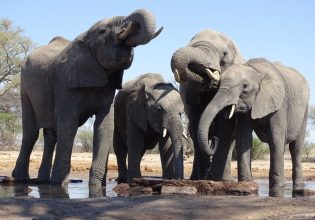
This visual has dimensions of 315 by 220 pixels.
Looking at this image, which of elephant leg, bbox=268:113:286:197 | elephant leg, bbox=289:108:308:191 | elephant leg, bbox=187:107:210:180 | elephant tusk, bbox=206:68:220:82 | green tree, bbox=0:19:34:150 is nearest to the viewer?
elephant tusk, bbox=206:68:220:82

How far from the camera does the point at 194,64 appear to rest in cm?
874

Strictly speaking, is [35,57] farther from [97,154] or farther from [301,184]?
[301,184]

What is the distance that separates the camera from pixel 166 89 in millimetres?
9156

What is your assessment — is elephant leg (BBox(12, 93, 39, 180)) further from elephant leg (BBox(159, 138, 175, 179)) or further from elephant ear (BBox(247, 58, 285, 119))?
elephant ear (BBox(247, 58, 285, 119))

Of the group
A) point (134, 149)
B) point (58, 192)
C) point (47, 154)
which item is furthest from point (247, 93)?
point (47, 154)

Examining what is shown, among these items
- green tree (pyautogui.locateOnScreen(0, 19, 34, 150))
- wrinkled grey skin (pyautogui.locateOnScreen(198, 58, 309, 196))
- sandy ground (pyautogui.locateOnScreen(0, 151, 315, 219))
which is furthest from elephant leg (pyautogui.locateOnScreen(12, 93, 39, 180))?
green tree (pyautogui.locateOnScreen(0, 19, 34, 150))

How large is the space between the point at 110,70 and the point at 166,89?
79 centimetres

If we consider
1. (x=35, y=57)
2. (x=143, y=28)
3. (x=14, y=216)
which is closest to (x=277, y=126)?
(x=143, y=28)

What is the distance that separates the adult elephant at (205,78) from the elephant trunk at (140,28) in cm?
66

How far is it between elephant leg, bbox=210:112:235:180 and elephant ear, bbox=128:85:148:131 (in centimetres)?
97

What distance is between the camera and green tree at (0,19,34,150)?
31500 mm

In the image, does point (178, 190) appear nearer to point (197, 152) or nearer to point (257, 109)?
point (257, 109)

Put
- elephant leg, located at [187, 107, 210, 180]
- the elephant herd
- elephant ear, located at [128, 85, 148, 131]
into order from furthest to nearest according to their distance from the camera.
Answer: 1. elephant leg, located at [187, 107, 210, 180]
2. elephant ear, located at [128, 85, 148, 131]
3. the elephant herd

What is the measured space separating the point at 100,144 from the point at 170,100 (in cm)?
106
